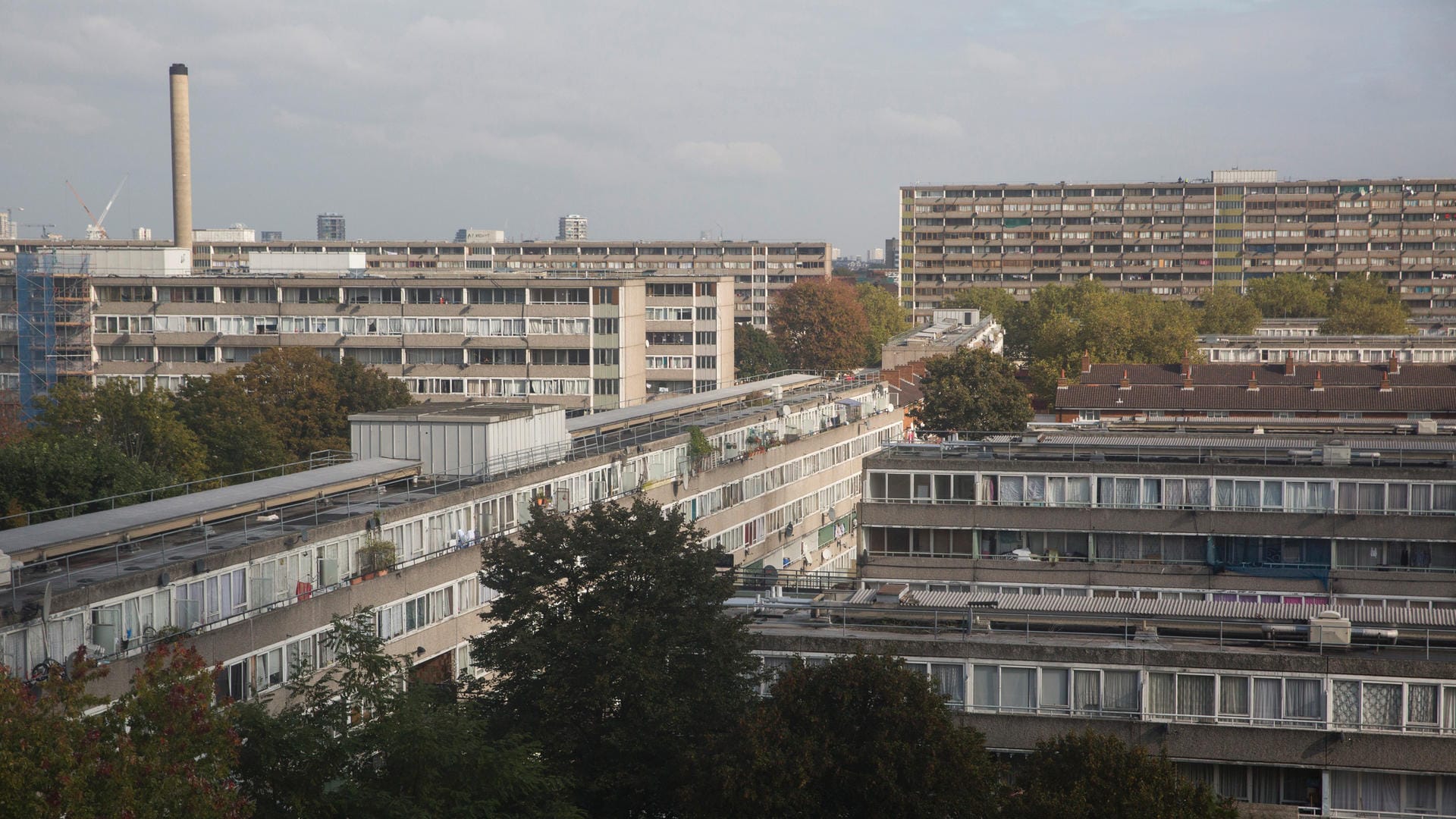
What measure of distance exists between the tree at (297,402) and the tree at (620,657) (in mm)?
45178

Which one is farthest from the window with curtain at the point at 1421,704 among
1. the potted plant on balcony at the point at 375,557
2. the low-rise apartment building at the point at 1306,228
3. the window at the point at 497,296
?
the low-rise apartment building at the point at 1306,228

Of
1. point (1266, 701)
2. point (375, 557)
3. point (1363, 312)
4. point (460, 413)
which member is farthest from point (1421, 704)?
point (1363, 312)

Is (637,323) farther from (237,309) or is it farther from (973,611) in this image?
(973,611)

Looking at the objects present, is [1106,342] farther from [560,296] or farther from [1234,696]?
[1234,696]

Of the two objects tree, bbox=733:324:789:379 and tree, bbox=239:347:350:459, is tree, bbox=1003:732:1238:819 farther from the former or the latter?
tree, bbox=733:324:789:379

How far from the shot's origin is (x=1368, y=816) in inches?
1035

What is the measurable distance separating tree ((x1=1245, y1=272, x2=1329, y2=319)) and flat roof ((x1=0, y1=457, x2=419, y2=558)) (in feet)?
461

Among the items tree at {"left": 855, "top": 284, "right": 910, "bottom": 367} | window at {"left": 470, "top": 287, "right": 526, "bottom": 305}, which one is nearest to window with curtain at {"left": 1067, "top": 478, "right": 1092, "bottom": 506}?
window at {"left": 470, "top": 287, "right": 526, "bottom": 305}

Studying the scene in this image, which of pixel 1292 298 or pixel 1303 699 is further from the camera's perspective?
pixel 1292 298

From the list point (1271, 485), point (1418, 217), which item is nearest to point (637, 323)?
point (1271, 485)

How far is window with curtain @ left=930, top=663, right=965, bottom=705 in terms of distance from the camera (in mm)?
Result: 27469

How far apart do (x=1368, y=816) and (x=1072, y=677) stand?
5880 mm

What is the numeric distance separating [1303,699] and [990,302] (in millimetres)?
158453

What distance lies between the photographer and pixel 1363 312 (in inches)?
5679
